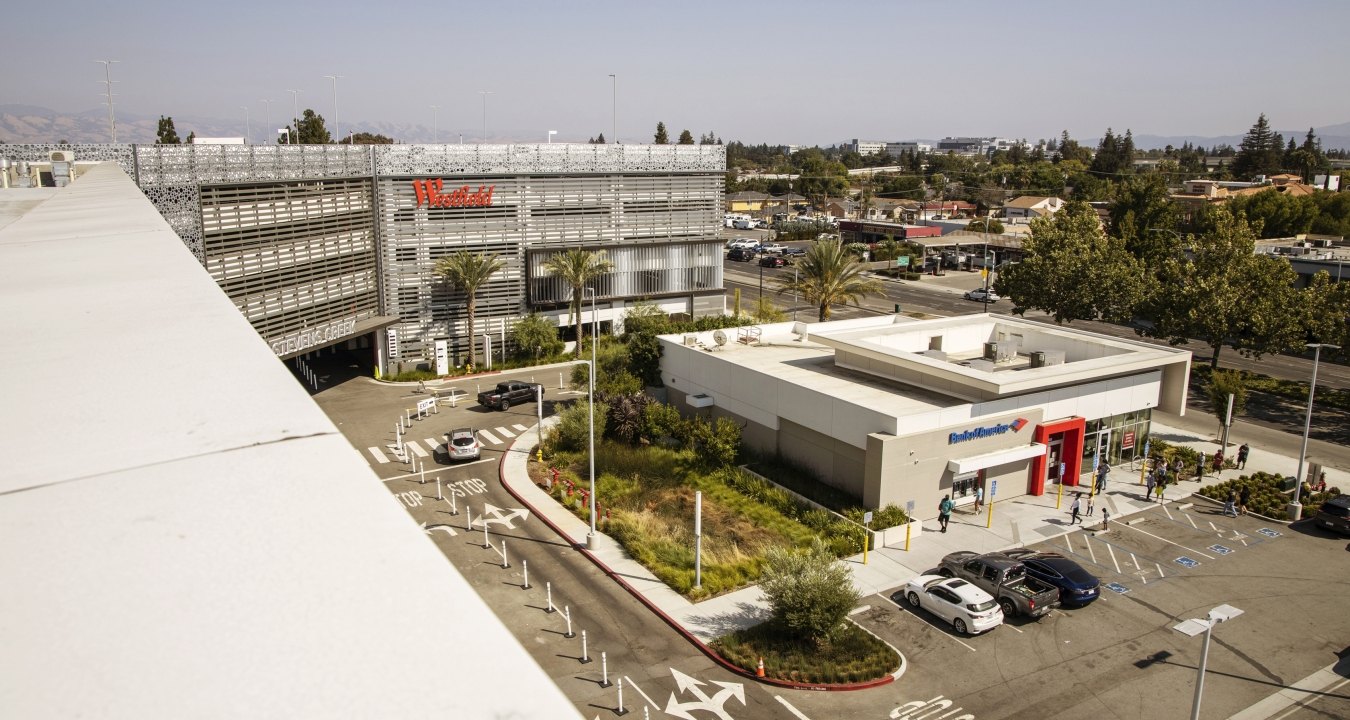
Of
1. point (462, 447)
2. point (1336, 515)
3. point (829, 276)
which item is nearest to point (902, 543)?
point (1336, 515)

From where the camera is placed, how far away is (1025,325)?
132ft

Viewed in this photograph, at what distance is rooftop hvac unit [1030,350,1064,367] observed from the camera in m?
35.0

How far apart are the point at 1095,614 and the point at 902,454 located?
7.53 metres

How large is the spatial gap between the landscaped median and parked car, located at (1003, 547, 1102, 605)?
→ 4.91 m

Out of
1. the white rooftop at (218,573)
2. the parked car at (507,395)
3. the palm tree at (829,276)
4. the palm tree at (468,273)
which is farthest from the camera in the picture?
the palm tree at (468,273)

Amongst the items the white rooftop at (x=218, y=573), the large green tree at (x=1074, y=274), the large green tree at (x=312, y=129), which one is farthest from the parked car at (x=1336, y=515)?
the large green tree at (x=312, y=129)

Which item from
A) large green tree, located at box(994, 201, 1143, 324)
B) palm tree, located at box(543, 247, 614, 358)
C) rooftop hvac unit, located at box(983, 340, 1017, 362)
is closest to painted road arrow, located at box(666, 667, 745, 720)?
rooftop hvac unit, located at box(983, 340, 1017, 362)

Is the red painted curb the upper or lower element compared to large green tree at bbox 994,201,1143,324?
lower

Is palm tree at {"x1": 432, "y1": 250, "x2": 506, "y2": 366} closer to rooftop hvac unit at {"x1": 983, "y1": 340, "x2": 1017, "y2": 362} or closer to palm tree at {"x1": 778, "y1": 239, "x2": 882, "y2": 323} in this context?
palm tree at {"x1": 778, "y1": 239, "x2": 882, "y2": 323}

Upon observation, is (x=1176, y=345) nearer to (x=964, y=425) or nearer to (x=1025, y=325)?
(x=1025, y=325)

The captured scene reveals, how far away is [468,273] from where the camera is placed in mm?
48875

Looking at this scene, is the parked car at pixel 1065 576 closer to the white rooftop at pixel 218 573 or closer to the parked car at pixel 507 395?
the white rooftop at pixel 218 573

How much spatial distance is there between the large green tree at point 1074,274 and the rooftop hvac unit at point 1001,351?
50.1 feet

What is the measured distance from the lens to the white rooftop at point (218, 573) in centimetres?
243
